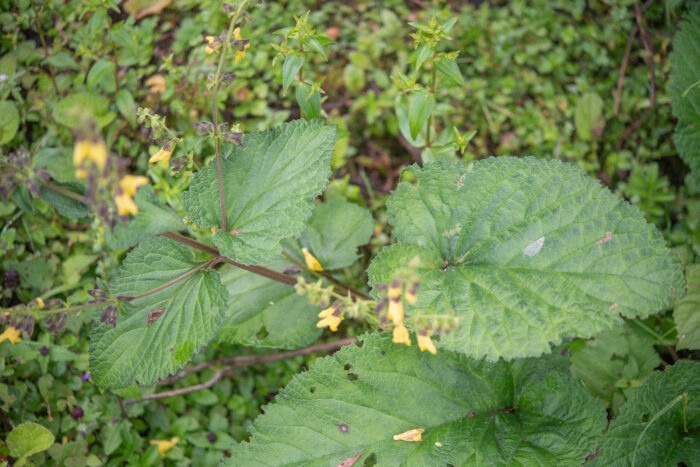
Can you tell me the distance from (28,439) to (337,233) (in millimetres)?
1863

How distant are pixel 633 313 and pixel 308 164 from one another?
1370 mm

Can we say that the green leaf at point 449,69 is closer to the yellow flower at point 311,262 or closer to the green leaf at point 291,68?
the green leaf at point 291,68

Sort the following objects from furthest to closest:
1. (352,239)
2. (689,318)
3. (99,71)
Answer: (99,71) → (352,239) → (689,318)

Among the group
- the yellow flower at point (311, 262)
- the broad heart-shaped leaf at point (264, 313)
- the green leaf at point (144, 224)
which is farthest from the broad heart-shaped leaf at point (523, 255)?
the green leaf at point (144, 224)

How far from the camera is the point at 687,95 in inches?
113

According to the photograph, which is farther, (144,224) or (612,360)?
(612,360)

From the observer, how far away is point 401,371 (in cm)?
214

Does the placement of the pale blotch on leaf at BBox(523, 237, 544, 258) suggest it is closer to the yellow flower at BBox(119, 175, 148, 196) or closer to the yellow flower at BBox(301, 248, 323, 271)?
the yellow flower at BBox(301, 248, 323, 271)

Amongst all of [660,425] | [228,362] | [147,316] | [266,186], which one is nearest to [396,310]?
[266,186]

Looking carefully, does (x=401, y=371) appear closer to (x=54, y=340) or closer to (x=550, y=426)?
(x=550, y=426)

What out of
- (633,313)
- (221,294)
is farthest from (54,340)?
(633,313)

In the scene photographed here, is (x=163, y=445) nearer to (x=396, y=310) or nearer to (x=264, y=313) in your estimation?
(x=264, y=313)

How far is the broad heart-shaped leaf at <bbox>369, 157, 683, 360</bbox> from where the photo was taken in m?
1.89

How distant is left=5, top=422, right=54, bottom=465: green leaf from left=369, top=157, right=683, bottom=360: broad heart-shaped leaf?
1.88m
